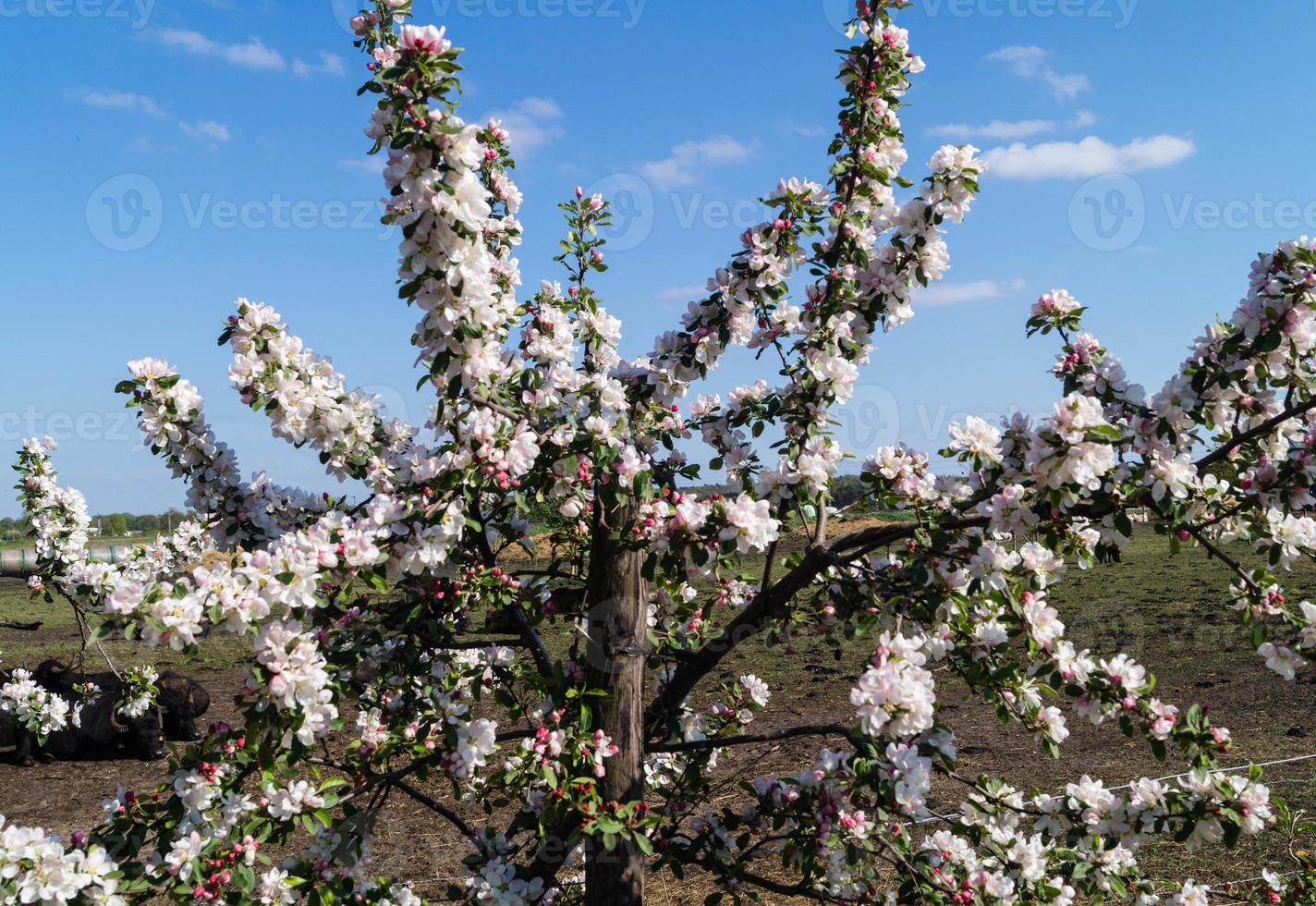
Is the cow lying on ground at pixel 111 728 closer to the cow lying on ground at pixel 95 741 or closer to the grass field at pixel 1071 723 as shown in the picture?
the cow lying on ground at pixel 95 741

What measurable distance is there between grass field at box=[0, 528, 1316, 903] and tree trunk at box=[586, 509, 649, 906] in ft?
1.39

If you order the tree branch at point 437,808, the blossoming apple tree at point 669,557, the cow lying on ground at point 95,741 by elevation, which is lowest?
the cow lying on ground at point 95,741

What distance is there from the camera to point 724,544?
8.37 feet

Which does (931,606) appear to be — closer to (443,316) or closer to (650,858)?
(443,316)

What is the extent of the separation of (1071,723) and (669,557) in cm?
704

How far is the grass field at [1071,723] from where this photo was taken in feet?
18.3

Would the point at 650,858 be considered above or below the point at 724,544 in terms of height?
below

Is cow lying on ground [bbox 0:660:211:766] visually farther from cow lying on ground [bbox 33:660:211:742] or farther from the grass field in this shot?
the grass field

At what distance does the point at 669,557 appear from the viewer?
2.64m

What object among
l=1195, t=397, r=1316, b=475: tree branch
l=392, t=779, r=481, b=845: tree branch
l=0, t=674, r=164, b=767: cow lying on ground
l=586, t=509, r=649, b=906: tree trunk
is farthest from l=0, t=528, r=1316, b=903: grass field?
l=1195, t=397, r=1316, b=475: tree branch

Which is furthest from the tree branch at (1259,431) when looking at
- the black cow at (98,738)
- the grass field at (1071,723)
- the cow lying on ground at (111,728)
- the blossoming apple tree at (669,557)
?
the black cow at (98,738)

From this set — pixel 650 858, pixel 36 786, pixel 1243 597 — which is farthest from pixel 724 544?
pixel 36 786

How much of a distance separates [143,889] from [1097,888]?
8.76 feet

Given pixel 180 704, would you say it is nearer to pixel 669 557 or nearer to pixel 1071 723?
pixel 669 557
